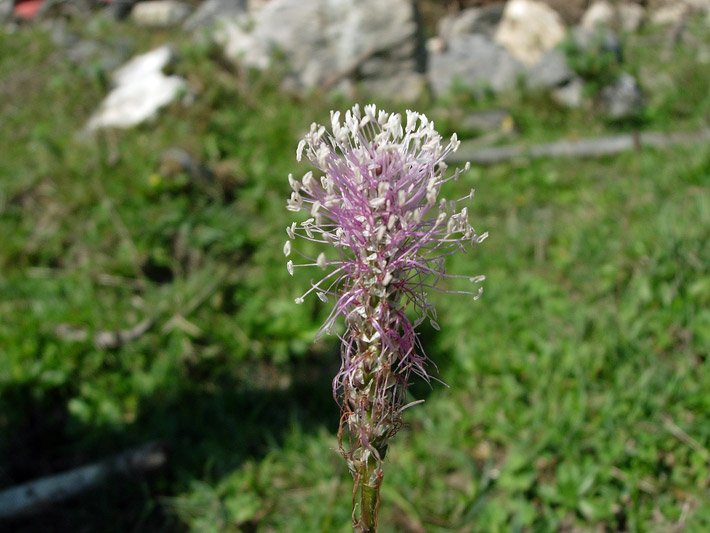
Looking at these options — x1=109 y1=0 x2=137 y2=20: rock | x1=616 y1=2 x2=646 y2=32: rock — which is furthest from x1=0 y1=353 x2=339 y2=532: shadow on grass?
x1=616 y1=2 x2=646 y2=32: rock

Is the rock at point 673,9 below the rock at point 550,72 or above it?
below

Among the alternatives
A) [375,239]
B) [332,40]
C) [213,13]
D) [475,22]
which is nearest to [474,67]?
[332,40]

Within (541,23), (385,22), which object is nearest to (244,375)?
(385,22)

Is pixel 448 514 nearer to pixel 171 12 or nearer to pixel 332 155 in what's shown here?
pixel 332 155

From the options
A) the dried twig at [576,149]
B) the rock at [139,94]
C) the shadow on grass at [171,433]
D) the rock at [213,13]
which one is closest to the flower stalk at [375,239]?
the shadow on grass at [171,433]

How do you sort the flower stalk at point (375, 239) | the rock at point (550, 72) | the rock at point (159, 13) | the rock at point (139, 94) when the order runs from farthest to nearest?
the rock at point (159, 13), the rock at point (550, 72), the rock at point (139, 94), the flower stalk at point (375, 239)

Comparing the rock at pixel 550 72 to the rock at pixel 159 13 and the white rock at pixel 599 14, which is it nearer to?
the white rock at pixel 599 14

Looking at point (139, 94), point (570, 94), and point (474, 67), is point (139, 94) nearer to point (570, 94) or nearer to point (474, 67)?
point (474, 67)

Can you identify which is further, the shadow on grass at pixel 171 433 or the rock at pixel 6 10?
the rock at pixel 6 10
